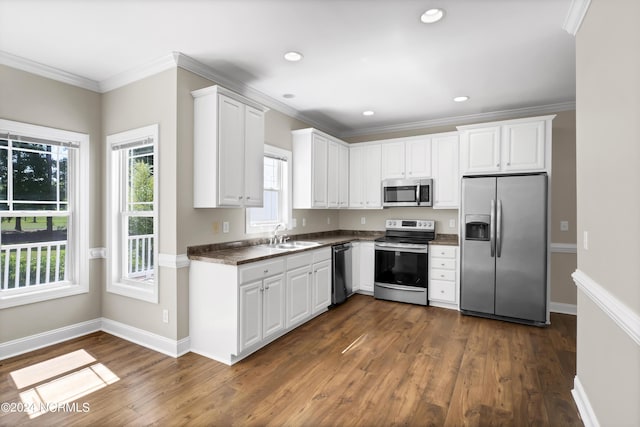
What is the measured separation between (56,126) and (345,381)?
3.68 meters

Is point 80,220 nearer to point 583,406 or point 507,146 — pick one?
point 583,406

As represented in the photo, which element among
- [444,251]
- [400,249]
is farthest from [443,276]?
[400,249]

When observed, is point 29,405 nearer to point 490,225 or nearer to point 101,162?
point 101,162

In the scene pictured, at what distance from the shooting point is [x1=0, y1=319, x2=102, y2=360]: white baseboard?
2978 millimetres

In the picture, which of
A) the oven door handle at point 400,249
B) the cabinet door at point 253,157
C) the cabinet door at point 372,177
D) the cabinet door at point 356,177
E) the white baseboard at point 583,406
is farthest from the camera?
the cabinet door at point 356,177

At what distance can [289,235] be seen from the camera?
4641 millimetres

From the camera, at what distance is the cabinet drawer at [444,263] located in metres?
4.49

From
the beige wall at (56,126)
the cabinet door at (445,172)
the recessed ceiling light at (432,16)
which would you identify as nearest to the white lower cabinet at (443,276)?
the cabinet door at (445,172)

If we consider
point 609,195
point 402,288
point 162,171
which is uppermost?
point 162,171

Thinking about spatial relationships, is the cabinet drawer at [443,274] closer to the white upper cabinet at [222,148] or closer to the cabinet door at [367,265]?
the cabinet door at [367,265]

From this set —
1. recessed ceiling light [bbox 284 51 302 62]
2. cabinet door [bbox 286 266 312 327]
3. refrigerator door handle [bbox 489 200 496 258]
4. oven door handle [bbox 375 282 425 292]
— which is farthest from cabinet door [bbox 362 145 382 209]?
recessed ceiling light [bbox 284 51 302 62]

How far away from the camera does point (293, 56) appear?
3031 millimetres

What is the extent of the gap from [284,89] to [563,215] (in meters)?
4.01

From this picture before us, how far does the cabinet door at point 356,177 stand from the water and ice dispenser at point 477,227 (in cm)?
176
